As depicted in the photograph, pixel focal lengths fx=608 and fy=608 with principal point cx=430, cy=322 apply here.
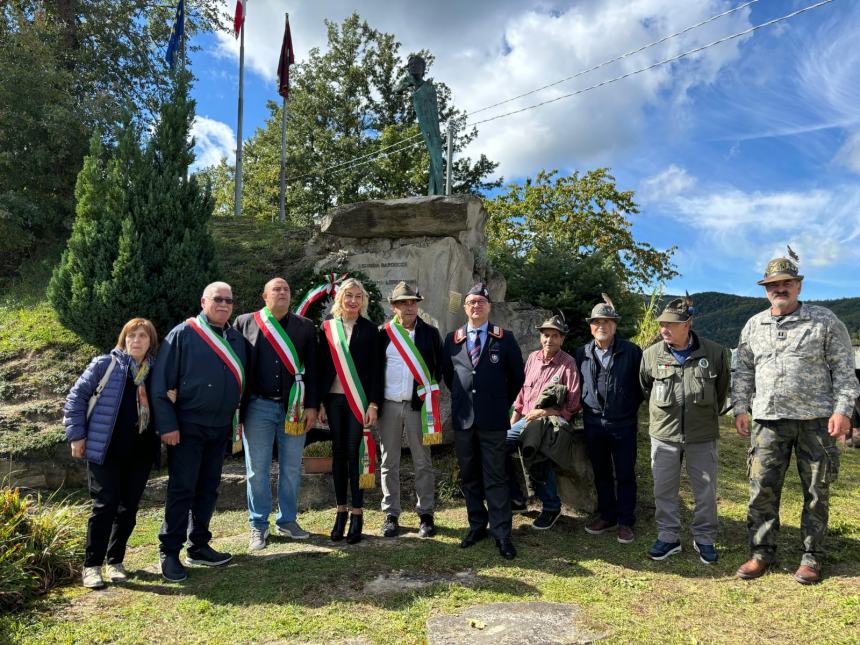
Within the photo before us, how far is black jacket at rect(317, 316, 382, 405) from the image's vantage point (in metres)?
4.66

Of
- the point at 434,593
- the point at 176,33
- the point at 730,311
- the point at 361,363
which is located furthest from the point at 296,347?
the point at 730,311

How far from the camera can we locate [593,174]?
24656 mm

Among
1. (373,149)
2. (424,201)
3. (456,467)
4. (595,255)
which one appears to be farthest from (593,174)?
(456,467)

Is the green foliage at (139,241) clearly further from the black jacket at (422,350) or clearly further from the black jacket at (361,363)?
the black jacket at (422,350)

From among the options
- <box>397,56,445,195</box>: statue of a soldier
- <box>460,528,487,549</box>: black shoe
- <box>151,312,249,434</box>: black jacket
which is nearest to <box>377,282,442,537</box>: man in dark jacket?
<box>460,528,487,549</box>: black shoe

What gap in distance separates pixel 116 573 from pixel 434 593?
2.08 meters

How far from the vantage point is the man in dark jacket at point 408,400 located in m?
4.73

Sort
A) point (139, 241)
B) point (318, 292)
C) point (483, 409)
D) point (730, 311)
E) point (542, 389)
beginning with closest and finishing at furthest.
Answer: point (483, 409) → point (542, 389) → point (318, 292) → point (139, 241) → point (730, 311)

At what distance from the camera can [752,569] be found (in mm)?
3961

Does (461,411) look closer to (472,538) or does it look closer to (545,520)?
(472,538)

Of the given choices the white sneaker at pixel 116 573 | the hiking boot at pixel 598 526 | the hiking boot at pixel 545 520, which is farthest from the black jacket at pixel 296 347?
the hiking boot at pixel 598 526

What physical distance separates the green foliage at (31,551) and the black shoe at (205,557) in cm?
73

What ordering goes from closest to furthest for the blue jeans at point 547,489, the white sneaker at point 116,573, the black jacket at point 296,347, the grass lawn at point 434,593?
the grass lawn at point 434,593 → the white sneaker at point 116,573 → the black jacket at point 296,347 → the blue jeans at point 547,489

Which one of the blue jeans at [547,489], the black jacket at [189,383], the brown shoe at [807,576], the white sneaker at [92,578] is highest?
the black jacket at [189,383]
